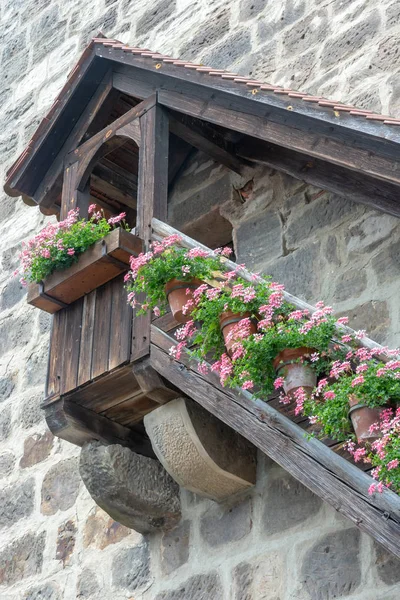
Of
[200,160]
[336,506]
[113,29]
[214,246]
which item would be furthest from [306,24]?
[336,506]

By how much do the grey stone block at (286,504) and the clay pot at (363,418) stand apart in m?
1.02

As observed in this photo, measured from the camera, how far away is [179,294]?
4648 millimetres

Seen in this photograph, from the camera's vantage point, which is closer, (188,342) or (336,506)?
(336,506)

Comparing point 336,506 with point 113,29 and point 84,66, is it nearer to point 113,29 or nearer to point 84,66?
point 84,66

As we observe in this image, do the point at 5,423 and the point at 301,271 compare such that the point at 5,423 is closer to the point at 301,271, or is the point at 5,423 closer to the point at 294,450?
the point at 301,271

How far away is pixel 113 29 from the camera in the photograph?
26.2 feet

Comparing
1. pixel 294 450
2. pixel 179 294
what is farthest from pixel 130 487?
pixel 294 450

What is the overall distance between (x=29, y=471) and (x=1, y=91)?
374 centimetres

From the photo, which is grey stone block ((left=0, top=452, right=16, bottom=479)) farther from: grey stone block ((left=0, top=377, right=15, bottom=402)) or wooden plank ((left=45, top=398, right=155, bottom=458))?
wooden plank ((left=45, top=398, right=155, bottom=458))

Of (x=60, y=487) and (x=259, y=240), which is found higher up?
(x=259, y=240)

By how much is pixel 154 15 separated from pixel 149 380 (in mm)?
3608

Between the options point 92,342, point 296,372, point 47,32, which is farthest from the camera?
point 47,32

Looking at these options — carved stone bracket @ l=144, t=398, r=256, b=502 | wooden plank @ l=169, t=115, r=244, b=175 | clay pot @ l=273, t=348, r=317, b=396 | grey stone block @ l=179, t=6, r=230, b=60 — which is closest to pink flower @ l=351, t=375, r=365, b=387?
clay pot @ l=273, t=348, r=317, b=396

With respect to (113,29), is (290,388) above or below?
below
